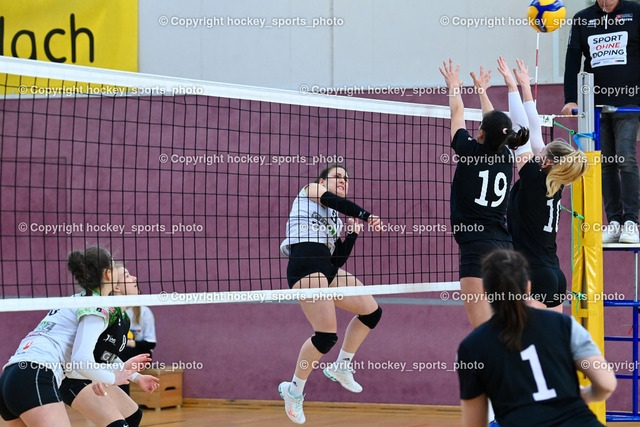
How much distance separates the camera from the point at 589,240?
5.73 metres

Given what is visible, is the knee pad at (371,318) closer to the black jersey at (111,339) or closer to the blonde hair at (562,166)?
the blonde hair at (562,166)

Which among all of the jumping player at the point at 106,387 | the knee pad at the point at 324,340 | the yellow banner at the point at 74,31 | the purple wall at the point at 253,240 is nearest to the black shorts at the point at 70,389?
the jumping player at the point at 106,387

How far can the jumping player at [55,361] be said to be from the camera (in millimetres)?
4273

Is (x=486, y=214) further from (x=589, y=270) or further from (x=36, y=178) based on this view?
(x=36, y=178)

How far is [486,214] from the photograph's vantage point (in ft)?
17.0

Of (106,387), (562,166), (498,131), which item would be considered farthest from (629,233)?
(106,387)

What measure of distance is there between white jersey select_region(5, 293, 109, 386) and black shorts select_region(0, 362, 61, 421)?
0.13 ft

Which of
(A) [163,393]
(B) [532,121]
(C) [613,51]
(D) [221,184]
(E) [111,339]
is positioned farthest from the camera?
(D) [221,184]

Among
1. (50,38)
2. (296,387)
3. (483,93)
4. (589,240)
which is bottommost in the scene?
(296,387)

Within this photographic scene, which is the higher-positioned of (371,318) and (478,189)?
(478,189)

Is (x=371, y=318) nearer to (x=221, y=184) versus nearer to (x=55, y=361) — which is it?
(x=55, y=361)

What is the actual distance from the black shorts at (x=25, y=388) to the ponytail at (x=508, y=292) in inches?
94.0

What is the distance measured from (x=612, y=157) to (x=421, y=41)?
3092 millimetres

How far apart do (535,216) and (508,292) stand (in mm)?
2138
